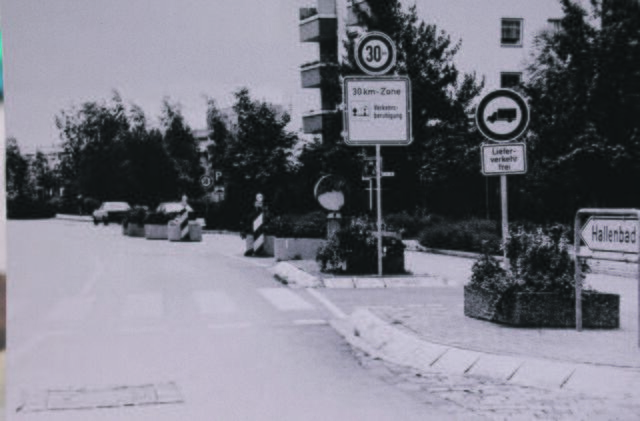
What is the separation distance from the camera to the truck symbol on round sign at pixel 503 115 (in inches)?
366

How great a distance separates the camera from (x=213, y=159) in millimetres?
17859

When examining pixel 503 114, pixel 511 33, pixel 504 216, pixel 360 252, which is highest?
pixel 511 33

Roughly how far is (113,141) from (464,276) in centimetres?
618

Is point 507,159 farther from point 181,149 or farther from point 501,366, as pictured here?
point 181,149

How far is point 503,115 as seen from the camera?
30.6ft

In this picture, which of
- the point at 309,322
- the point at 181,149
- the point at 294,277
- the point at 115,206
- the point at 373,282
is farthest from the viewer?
the point at 294,277

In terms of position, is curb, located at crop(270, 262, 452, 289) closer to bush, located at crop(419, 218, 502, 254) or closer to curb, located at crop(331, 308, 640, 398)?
bush, located at crop(419, 218, 502, 254)

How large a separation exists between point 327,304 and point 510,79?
11.8 feet

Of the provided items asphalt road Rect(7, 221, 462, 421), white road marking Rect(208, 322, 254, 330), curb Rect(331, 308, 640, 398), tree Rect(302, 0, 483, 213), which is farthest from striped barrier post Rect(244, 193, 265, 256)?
curb Rect(331, 308, 640, 398)

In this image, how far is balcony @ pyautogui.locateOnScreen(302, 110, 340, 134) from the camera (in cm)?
1117

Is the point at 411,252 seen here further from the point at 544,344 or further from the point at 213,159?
the point at 544,344

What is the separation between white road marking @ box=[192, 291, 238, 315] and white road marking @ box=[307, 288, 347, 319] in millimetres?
1079

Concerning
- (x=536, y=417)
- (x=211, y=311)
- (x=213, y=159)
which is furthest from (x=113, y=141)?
(x=213, y=159)

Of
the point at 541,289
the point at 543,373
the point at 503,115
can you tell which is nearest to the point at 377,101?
the point at 503,115
